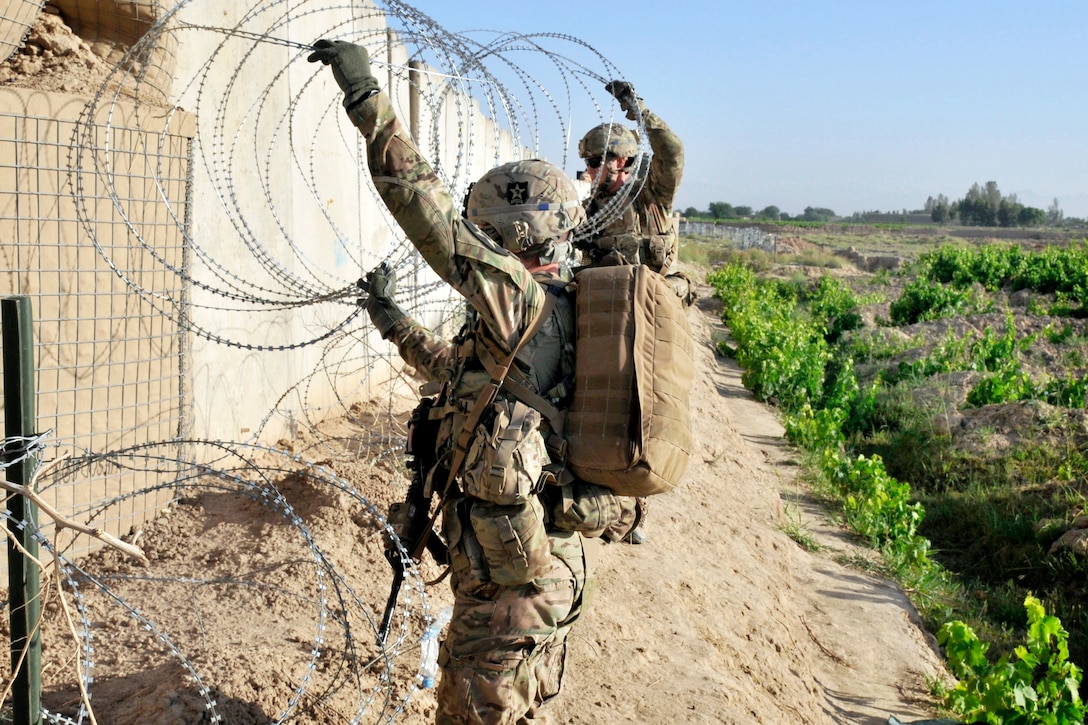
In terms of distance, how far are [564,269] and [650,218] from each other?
3256 millimetres

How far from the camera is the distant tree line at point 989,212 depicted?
86.9 m

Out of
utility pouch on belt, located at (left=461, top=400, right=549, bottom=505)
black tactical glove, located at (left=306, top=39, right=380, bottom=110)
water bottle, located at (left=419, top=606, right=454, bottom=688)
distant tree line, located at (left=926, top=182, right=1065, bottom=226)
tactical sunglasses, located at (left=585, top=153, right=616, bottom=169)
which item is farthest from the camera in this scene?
distant tree line, located at (left=926, top=182, right=1065, bottom=226)

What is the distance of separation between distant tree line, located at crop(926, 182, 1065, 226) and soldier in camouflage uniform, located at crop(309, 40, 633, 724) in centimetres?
9466

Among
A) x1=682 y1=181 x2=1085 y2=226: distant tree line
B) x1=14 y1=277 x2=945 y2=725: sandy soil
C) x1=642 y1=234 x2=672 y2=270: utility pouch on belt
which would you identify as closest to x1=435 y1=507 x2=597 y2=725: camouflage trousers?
x1=14 y1=277 x2=945 y2=725: sandy soil

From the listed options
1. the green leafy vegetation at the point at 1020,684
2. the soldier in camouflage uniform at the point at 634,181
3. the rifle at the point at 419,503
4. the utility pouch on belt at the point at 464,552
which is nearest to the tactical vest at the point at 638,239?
the soldier in camouflage uniform at the point at 634,181

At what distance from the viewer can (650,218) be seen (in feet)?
19.8

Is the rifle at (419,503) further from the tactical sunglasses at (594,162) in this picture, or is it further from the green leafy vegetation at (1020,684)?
the tactical sunglasses at (594,162)

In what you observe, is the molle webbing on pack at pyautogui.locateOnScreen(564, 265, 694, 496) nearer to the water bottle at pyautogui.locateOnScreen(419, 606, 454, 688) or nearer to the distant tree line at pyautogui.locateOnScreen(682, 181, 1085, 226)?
the water bottle at pyautogui.locateOnScreen(419, 606, 454, 688)

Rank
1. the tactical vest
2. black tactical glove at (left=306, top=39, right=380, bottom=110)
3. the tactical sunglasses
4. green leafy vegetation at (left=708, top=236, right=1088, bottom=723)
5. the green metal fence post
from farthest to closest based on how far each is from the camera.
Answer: the tactical sunglasses
the tactical vest
green leafy vegetation at (left=708, top=236, right=1088, bottom=723)
black tactical glove at (left=306, top=39, right=380, bottom=110)
the green metal fence post

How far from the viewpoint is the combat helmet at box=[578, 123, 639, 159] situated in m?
5.73

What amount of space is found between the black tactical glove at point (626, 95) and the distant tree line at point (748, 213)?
93.2 m

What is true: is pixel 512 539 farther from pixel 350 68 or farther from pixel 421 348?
pixel 350 68

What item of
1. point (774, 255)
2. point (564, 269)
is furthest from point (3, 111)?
point (774, 255)

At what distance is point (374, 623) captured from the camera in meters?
3.47
